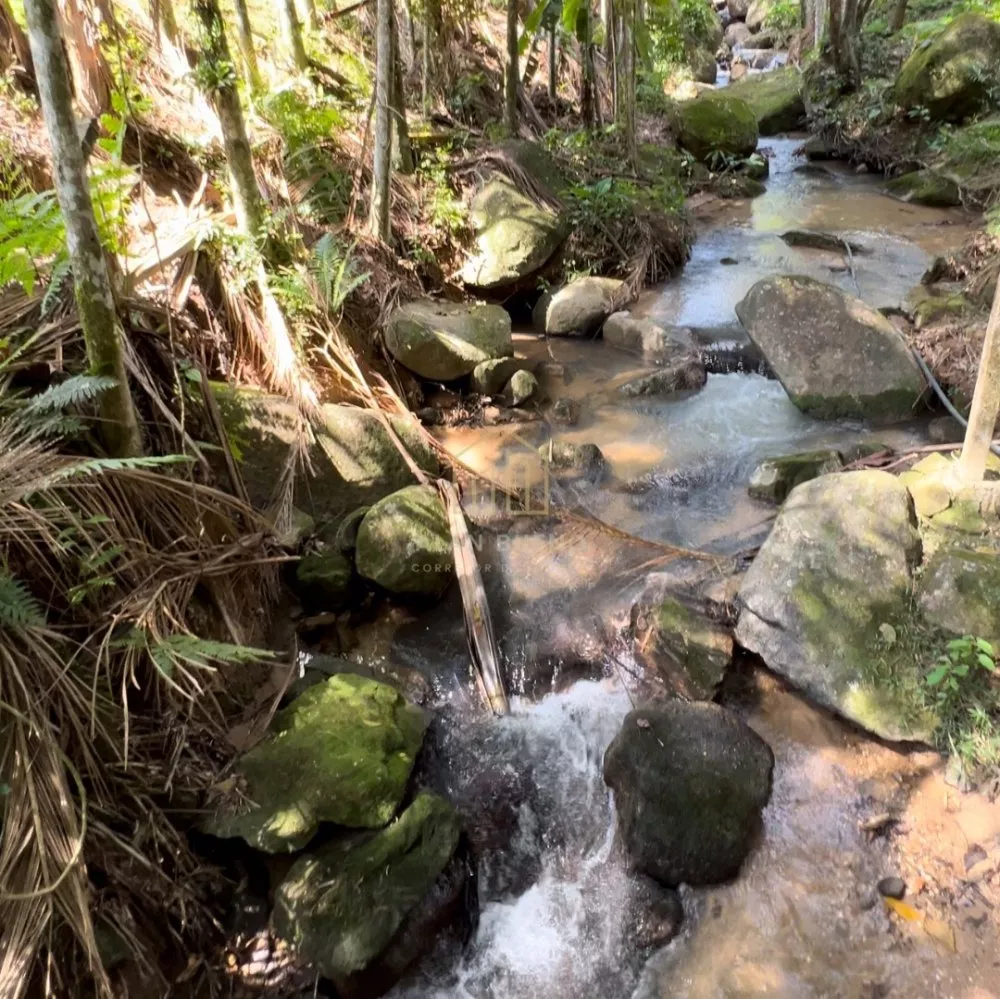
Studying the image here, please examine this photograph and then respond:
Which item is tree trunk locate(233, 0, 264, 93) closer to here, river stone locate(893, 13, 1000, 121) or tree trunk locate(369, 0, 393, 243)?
tree trunk locate(369, 0, 393, 243)

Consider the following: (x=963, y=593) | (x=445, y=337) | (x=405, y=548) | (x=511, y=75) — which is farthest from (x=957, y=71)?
(x=405, y=548)

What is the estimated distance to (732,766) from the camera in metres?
3.12

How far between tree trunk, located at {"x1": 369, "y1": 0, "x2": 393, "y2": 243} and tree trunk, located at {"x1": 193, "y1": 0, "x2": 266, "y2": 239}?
3.98ft

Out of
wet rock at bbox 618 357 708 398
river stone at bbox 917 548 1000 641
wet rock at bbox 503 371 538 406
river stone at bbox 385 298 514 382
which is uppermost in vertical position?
river stone at bbox 385 298 514 382

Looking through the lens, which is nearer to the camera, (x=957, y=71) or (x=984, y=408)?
(x=984, y=408)

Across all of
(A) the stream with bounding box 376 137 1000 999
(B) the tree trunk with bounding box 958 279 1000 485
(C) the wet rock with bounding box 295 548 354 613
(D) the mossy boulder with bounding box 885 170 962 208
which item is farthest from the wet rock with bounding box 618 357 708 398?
(D) the mossy boulder with bounding box 885 170 962 208

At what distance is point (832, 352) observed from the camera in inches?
221

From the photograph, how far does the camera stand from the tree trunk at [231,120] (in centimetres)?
394

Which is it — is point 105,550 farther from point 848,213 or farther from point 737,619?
point 848,213

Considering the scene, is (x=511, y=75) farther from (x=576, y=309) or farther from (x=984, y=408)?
(x=984, y=408)

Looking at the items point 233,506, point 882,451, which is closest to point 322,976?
point 233,506

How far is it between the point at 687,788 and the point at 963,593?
1.57 m

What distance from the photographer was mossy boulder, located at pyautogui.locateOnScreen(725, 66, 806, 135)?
1326 centimetres

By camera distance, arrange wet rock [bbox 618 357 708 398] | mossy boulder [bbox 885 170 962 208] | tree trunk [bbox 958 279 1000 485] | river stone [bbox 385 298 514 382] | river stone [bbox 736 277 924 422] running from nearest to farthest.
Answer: tree trunk [bbox 958 279 1000 485], river stone [bbox 736 277 924 422], river stone [bbox 385 298 514 382], wet rock [bbox 618 357 708 398], mossy boulder [bbox 885 170 962 208]
